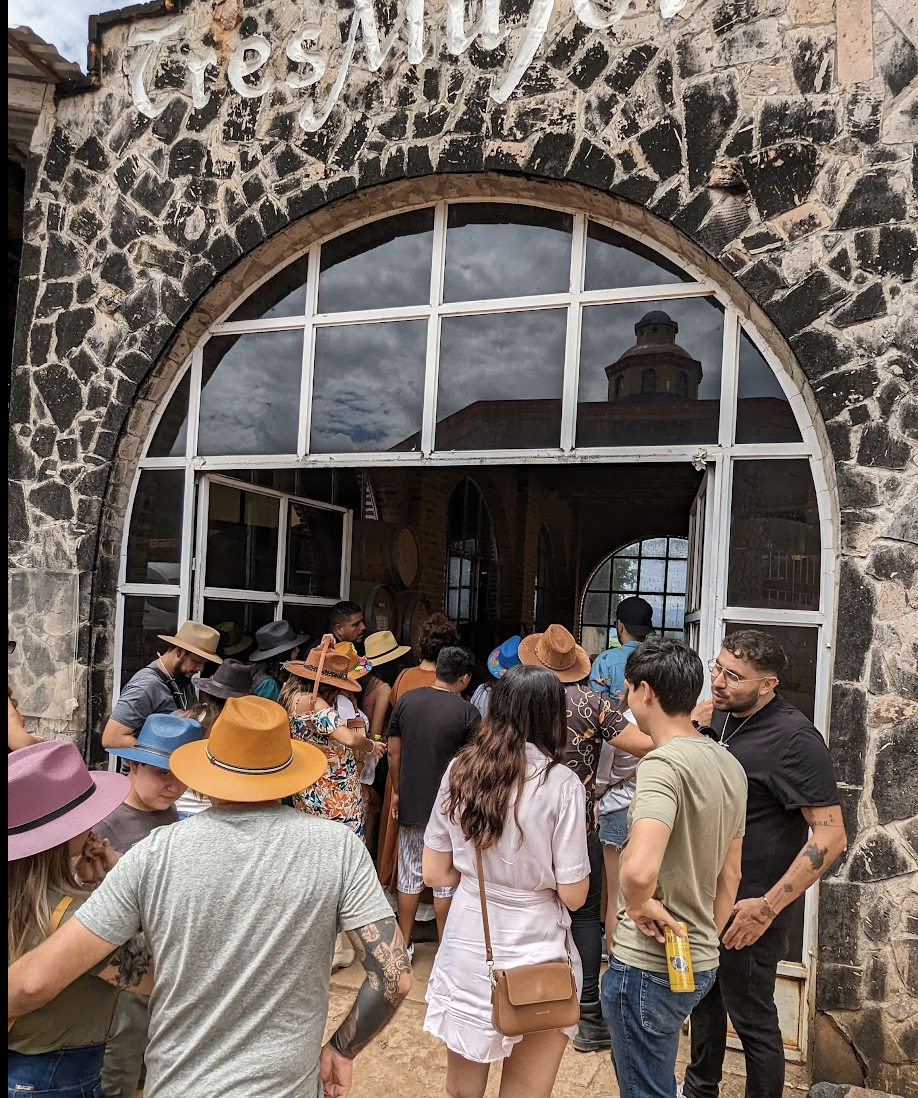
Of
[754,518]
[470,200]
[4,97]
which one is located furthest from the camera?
[470,200]

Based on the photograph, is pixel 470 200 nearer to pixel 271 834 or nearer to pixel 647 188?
pixel 647 188

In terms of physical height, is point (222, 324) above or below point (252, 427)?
above

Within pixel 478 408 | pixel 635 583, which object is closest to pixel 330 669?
pixel 478 408

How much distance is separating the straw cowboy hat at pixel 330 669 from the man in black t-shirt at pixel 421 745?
324 mm

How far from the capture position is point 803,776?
9.78ft

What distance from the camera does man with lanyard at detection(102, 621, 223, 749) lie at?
432cm

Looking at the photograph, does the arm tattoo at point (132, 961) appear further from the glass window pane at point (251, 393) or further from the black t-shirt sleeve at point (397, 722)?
the glass window pane at point (251, 393)

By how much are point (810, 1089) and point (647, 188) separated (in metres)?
3.86

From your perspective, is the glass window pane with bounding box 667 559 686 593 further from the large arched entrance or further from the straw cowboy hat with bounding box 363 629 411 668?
the straw cowboy hat with bounding box 363 629 411 668

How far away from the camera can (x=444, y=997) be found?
263 centimetres

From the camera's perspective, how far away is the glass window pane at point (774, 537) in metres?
3.95

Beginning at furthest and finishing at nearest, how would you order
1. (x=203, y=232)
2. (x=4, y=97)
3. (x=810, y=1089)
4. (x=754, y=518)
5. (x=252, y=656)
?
(x=252, y=656) < (x=203, y=232) < (x=754, y=518) < (x=810, y=1089) < (x=4, y=97)

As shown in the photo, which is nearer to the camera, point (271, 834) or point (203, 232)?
point (271, 834)

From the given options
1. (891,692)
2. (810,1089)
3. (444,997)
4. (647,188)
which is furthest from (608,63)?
(810,1089)
